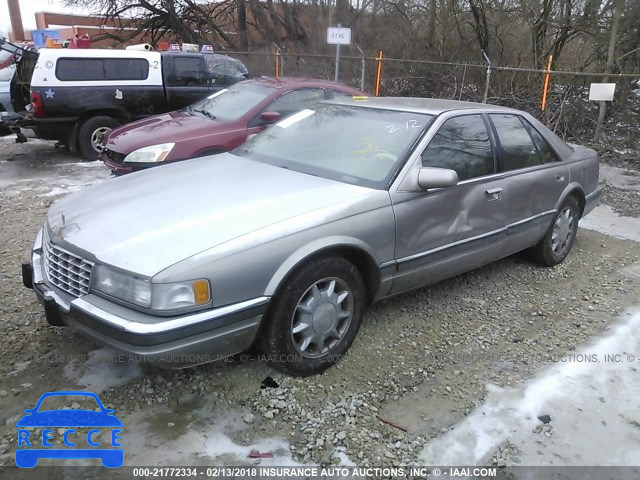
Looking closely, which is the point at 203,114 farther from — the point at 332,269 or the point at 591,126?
the point at 591,126

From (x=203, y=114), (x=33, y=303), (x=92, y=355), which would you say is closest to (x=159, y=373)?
(x=92, y=355)

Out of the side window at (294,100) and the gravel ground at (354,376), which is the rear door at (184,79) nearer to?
→ the side window at (294,100)

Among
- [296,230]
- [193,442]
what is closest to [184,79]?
[296,230]

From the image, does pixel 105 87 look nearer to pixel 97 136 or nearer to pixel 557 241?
pixel 97 136

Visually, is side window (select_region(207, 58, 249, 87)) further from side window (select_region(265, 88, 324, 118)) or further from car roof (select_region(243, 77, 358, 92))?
side window (select_region(265, 88, 324, 118))

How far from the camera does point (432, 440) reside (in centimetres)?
268

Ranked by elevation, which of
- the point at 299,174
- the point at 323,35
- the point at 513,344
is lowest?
the point at 513,344

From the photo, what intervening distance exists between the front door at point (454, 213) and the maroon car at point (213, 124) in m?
2.73

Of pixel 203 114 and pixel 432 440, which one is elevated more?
pixel 203 114

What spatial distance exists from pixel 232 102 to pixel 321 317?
4547 mm

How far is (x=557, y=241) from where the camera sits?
16.0 feet

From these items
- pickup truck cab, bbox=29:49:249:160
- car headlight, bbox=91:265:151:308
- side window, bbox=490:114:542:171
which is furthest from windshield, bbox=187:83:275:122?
car headlight, bbox=91:265:151:308

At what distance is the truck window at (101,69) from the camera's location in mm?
8688

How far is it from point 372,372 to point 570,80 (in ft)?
31.4
